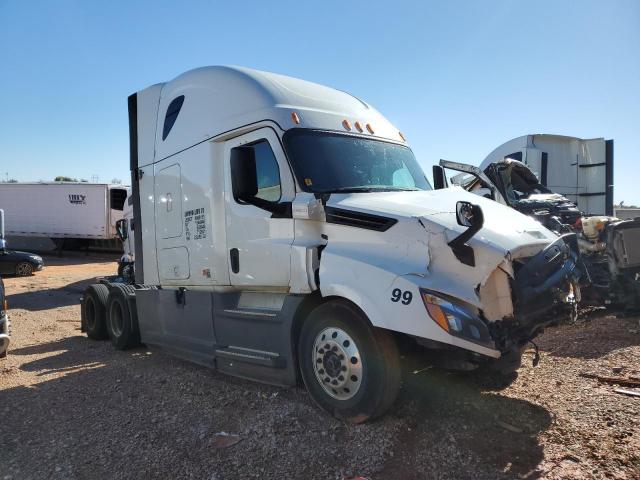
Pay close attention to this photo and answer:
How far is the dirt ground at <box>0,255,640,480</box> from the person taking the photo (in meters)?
3.40

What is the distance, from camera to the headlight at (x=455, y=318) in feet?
10.9

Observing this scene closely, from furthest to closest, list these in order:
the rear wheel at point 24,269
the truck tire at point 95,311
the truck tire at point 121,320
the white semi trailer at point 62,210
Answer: the white semi trailer at point 62,210 → the rear wheel at point 24,269 → the truck tire at point 95,311 → the truck tire at point 121,320

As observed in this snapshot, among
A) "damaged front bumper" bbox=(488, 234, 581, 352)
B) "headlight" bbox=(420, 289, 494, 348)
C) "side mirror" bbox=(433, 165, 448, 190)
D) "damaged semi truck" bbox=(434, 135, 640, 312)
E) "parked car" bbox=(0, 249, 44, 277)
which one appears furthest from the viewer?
"parked car" bbox=(0, 249, 44, 277)

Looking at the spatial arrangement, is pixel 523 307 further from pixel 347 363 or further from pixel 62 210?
pixel 62 210

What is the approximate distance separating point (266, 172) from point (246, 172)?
0.66 ft

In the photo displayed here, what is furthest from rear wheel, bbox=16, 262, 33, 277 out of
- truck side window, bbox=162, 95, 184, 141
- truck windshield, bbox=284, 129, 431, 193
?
truck windshield, bbox=284, 129, 431, 193

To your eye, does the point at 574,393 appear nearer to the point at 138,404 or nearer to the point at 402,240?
the point at 402,240

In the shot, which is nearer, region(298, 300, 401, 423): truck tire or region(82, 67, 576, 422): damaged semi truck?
region(82, 67, 576, 422): damaged semi truck

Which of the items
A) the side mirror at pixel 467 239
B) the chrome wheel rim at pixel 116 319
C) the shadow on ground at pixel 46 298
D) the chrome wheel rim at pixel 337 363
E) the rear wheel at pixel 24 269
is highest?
the side mirror at pixel 467 239

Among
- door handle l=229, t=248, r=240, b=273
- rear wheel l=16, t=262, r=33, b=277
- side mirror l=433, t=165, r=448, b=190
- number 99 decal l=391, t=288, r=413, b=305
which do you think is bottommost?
rear wheel l=16, t=262, r=33, b=277

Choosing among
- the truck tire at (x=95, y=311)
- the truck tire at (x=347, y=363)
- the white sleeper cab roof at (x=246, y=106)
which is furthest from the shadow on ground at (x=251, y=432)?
the white sleeper cab roof at (x=246, y=106)

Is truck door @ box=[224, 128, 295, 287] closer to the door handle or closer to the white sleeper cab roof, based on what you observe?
the door handle

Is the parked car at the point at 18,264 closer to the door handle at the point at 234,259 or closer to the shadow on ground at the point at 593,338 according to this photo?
the door handle at the point at 234,259

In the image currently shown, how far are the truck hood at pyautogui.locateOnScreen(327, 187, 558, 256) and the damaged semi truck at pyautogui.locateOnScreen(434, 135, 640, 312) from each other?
1.11m
